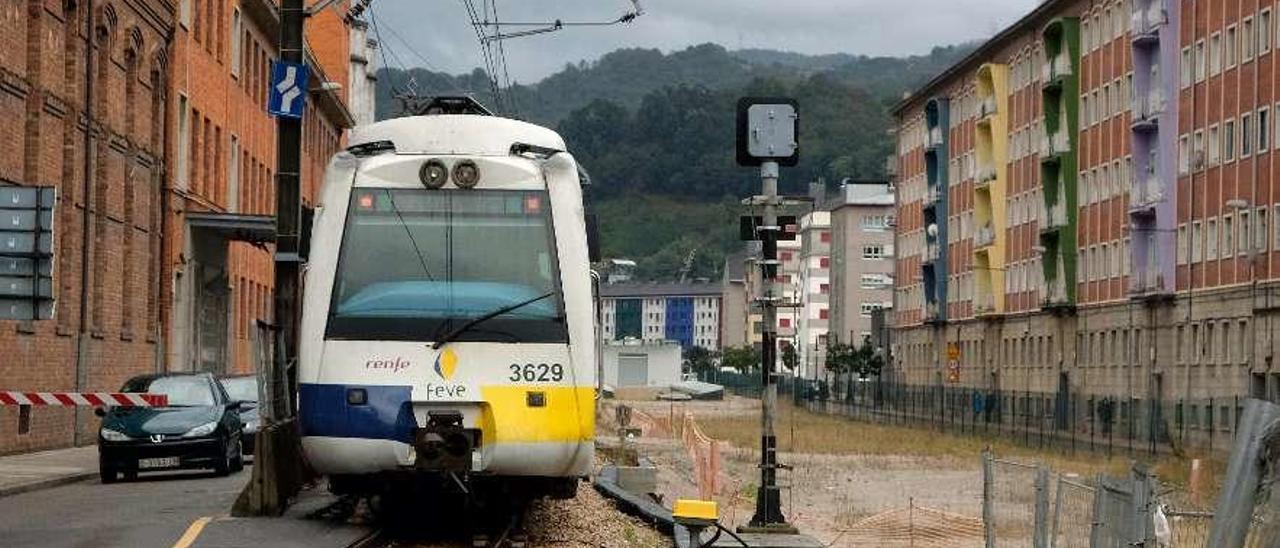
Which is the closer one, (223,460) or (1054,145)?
(223,460)

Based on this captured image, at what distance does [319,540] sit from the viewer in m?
18.8

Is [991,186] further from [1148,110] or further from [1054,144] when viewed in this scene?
[1148,110]

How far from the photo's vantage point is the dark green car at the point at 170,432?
30.9 meters

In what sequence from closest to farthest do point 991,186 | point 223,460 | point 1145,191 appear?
point 223,460, point 1145,191, point 991,186

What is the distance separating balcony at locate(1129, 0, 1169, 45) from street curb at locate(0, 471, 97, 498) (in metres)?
51.1

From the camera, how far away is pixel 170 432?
31.2 metres

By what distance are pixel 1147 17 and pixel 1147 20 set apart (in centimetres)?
11

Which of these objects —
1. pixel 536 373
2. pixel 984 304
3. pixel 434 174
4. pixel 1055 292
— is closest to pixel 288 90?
pixel 434 174

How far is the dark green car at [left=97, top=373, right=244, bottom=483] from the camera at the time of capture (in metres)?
30.9

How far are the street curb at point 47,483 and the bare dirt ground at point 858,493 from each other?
331 inches

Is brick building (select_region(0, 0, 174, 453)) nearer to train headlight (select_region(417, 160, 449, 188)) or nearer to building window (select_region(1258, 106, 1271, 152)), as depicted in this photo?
train headlight (select_region(417, 160, 449, 188))

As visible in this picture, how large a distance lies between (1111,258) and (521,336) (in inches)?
2631

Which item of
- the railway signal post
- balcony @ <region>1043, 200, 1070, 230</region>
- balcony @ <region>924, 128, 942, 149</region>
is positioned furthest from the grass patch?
balcony @ <region>924, 128, 942, 149</region>

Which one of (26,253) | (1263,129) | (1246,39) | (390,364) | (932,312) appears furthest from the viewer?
(932,312)
